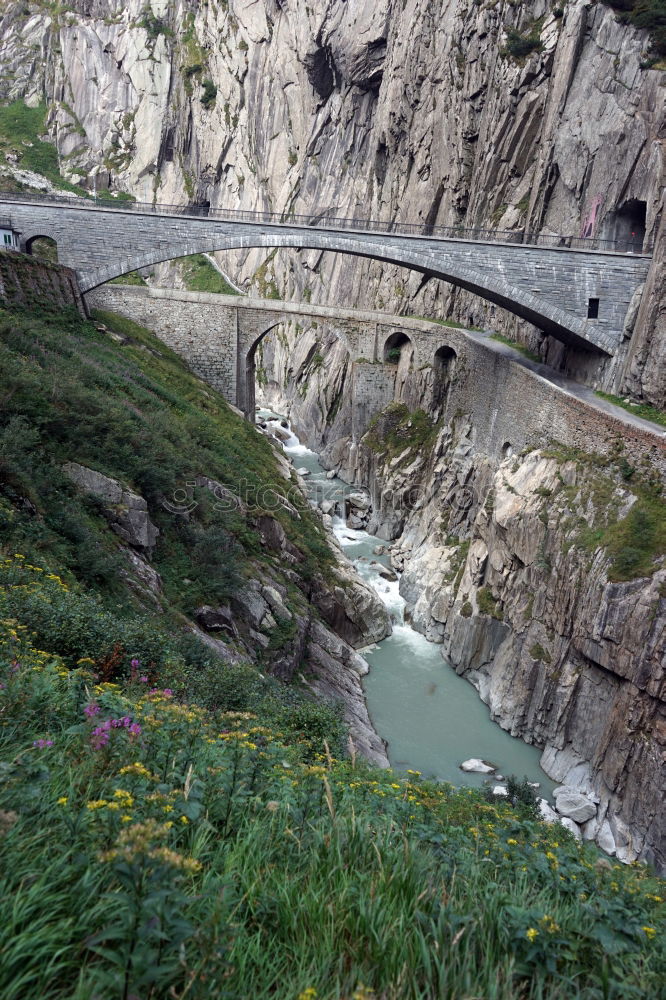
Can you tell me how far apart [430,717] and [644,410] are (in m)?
11.7

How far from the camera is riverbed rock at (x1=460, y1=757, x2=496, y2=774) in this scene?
49.0 ft

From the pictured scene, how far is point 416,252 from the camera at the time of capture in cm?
2358

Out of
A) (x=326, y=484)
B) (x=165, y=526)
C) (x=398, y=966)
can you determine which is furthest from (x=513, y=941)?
(x=326, y=484)

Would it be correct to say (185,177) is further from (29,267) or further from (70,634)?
(70,634)

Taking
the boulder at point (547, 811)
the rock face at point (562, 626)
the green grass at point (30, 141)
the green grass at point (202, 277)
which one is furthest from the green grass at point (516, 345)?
the green grass at point (30, 141)

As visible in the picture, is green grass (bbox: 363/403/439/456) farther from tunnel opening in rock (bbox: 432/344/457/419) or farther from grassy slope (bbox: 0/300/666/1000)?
grassy slope (bbox: 0/300/666/1000)

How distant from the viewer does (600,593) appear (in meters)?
14.3

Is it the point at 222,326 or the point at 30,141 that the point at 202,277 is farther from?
the point at 222,326

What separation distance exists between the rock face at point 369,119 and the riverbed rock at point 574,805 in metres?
12.3

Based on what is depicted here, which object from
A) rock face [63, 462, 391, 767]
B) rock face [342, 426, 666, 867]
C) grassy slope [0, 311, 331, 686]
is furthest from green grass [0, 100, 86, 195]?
rock face [342, 426, 666, 867]

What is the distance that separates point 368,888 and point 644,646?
38.7ft

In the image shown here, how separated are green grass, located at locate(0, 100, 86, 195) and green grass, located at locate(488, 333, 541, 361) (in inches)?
2090

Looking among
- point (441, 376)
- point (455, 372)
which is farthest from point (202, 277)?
point (455, 372)

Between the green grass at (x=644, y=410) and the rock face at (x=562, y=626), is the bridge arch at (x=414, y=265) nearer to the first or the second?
the green grass at (x=644, y=410)
